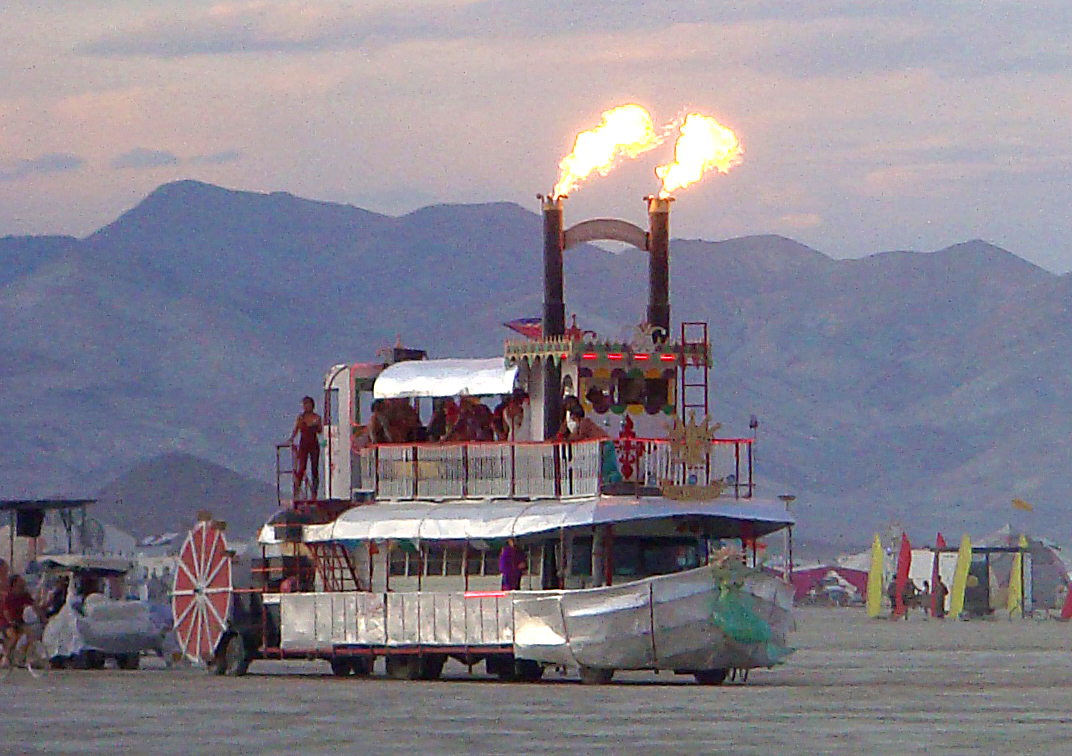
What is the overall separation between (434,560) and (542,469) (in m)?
2.71

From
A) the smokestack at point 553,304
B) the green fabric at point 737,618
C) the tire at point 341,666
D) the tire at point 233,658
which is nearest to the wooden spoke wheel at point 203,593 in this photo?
the tire at point 233,658

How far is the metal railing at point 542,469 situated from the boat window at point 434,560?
0.78 metres

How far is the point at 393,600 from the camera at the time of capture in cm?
4206

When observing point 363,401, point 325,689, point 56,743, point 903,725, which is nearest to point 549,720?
point 903,725

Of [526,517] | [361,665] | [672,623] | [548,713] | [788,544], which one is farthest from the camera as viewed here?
[361,665]

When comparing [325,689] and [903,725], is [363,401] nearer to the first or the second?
[325,689]

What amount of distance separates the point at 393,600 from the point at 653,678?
4.15m

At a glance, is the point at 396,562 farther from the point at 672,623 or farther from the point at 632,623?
the point at 672,623

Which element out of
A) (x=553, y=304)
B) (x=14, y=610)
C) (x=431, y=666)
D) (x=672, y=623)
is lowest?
(x=431, y=666)

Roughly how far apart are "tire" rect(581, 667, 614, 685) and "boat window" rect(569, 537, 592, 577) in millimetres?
1489

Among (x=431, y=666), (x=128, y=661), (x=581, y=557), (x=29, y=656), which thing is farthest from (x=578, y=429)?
(x=128, y=661)

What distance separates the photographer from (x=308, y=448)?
45750 millimetres

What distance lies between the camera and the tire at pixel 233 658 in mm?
44500

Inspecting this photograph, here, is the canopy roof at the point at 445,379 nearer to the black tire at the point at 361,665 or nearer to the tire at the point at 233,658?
the black tire at the point at 361,665
